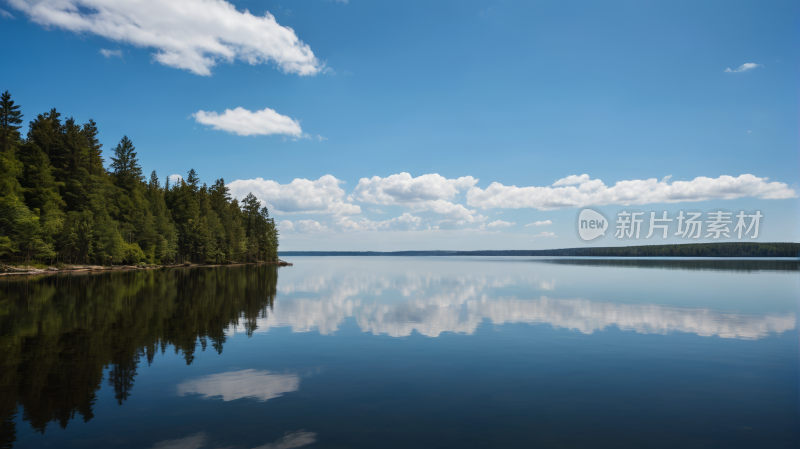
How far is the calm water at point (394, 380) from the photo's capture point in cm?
964

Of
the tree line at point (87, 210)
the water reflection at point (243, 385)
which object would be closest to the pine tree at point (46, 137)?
the tree line at point (87, 210)

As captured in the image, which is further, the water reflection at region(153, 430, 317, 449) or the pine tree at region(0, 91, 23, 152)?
the pine tree at region(0, 91, 23, 152)

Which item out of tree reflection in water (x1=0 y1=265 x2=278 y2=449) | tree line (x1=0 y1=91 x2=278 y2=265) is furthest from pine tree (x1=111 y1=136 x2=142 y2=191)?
tree reflection in water (x1=0 y1=265 x2=278 y2=449)

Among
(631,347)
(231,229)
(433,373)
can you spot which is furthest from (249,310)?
(231,229)

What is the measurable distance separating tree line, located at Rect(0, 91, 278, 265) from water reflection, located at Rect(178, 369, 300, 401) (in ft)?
250

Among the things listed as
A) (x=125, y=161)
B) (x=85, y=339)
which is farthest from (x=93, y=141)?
(x=85, y=339)

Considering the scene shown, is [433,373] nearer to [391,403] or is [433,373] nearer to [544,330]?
[391,403]

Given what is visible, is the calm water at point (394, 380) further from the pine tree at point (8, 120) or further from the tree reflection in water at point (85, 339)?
the pine tree at point (8, 120)

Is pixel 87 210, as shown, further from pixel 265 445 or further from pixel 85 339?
pixel 265 445

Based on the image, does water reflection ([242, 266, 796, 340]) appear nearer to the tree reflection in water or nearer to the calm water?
the calm water

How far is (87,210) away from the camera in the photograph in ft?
291

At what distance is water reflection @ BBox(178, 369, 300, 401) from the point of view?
40.6ft

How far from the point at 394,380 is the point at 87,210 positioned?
101 meters

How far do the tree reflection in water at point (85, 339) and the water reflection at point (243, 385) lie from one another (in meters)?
1.94
